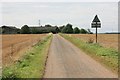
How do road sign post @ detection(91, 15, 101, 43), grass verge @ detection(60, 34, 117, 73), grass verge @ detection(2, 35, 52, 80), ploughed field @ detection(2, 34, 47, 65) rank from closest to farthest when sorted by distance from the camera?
grass verge @ detection(2, 35, 52, 80), grass verge @ detection(60, 34, 117, 73), ploughed field @ detection(2, 34, 47, 65), road sign post @ detection(91, 15, 101, 43)

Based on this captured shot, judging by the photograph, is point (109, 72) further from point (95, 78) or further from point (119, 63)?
point (119, 63)

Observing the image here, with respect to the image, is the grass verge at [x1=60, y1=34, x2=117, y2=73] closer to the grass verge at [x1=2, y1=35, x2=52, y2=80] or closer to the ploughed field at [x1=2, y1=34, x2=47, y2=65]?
the grass verge at [x1=2, y1=35, x2=52, y2=80]

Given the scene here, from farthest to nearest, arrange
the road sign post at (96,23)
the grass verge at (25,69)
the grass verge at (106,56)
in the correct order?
the road sign post at (96,23)
the grass verge at (106,56)
the grass verge at (25,69)

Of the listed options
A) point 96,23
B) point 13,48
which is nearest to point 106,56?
point 96,23

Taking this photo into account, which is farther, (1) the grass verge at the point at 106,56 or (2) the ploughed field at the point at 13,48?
(2) the ploughed field at the point at 13,48

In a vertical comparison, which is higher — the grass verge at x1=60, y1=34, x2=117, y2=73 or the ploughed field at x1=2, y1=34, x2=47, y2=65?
the grass verge at x1=60, y1=34, x2=117, y2=73

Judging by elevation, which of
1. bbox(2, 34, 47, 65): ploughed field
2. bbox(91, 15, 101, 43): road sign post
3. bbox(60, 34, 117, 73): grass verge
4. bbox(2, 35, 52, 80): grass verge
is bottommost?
bbox(2, 34, 47, 65): ploughed field

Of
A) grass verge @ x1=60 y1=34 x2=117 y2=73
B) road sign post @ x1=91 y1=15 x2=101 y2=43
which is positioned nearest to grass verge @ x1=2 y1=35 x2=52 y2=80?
grass verge @ x1=60 y1=34 x2=117 y2=73

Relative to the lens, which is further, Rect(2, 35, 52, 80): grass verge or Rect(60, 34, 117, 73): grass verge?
Rect(60, 34, 117, 73): grass verge

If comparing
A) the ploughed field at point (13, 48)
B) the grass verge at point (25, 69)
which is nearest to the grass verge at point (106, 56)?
the grass verge at point (25, 69)

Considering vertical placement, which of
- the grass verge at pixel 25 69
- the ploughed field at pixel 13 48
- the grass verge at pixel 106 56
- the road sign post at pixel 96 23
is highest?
the road sign post at pixel 96 23

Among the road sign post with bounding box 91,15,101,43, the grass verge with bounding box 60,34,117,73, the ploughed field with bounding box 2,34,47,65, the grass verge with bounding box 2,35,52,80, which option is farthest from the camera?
the road sign post with bounding box 91,15,101,43

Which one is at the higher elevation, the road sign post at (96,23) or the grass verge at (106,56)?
the road sign post at (96,23)

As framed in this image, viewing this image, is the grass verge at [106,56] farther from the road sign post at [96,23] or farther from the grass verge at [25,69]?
the road sign post at [96,23]
